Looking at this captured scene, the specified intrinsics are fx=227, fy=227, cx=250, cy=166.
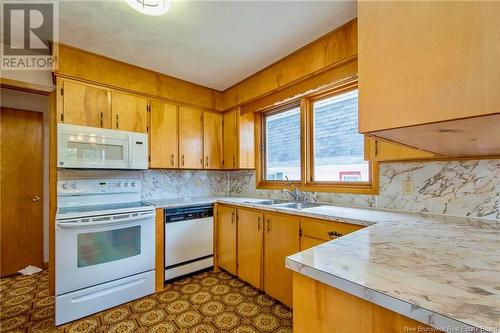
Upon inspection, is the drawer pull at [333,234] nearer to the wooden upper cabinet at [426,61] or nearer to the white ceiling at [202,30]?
the wooden upper cabinet at [426,61]

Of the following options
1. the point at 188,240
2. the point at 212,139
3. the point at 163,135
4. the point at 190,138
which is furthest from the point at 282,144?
the point at 188,240

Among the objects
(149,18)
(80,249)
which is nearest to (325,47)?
(149,18)

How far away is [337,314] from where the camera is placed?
675 millimetres

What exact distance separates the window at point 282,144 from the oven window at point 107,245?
1.71 metres

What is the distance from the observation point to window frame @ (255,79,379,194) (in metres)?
2.02

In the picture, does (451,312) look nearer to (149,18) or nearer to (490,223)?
(490,223)

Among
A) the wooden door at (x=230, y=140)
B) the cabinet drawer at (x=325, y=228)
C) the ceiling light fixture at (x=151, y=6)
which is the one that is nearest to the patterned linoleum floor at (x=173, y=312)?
the cabinet drawer at (x=325, y=228)

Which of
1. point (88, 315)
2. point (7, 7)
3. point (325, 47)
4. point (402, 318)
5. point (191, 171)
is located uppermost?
point (7, 7)

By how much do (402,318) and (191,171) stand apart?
298 cm

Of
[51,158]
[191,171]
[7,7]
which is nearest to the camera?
[7,7]

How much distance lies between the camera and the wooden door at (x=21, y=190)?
2.65 m

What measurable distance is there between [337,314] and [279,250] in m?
1.40

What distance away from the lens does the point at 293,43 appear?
6.77ft

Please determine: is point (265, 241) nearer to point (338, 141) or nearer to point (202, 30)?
point (338, 141)
